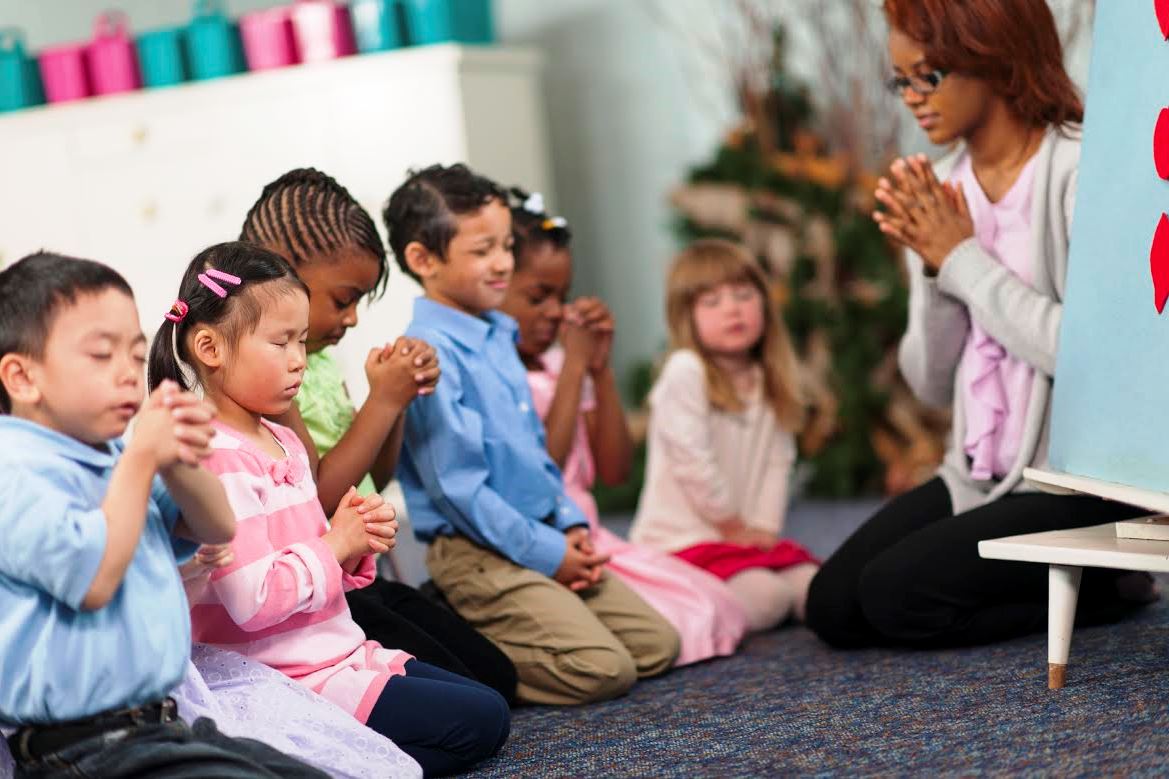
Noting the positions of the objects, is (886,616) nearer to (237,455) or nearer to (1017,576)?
(1017,576)

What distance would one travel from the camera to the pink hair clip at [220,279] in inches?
63.4

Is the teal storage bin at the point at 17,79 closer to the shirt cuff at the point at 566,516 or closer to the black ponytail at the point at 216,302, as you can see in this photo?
the shirt cuff at the point at 566,516

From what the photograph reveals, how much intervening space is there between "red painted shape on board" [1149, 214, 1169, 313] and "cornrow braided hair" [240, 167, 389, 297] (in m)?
0.99

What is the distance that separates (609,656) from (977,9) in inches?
42.2

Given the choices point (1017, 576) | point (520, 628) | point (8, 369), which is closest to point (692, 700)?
Result: point (520, 628)

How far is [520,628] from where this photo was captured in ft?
6.96

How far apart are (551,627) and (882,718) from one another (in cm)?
52

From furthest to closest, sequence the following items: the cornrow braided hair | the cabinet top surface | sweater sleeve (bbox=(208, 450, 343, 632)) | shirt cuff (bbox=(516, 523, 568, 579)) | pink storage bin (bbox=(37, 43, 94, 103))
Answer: pink storage bin (bbox=(37, 43, 94, 103)) → the cabinet top surface → shirt cuff (bbox=(516, 523, 568, 579)) → the cornrow braided hair → sweater sleeve (bbox=(208, 450, 343, 632))

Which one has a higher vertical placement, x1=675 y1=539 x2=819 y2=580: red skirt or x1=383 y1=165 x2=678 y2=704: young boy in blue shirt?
x1=383 y1=165 x2=678 y2=704: young boy in blue shirt

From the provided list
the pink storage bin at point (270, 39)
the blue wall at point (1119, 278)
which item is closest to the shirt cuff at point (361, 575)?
the blue wall at point (1119, 278)

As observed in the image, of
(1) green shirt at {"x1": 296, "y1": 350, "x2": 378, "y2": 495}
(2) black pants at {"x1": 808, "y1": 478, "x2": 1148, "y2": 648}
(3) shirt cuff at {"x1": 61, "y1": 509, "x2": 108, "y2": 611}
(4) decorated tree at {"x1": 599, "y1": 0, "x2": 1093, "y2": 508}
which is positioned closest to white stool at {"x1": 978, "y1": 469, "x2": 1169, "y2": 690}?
(2) black pants at {"x1": 808, "y1": 478, "x2": 1148, "y2": 648}

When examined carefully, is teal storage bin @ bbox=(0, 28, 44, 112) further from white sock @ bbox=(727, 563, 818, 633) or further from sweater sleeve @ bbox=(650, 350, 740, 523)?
white sock @ bbox=(727, 563, 818, 633)

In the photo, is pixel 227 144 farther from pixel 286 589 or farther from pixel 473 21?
pixel 286 589

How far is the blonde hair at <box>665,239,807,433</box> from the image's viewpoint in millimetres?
2768
